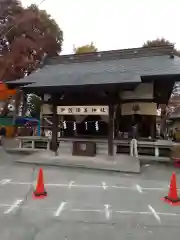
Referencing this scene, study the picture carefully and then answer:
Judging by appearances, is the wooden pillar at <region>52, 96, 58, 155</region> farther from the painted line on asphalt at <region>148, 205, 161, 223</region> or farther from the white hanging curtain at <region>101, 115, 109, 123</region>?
the painted line on asphalt at <region>148, 205, 161, 223</region>

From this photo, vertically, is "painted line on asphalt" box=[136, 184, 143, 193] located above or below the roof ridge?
below

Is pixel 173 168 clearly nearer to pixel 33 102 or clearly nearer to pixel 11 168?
pixel 11 168

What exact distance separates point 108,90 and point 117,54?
5807mm

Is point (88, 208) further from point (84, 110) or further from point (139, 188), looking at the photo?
point (84, 110)

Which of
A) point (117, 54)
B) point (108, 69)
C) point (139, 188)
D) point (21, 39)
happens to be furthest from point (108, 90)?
point (21, 39)

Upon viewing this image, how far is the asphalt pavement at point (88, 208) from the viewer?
12.9 feet

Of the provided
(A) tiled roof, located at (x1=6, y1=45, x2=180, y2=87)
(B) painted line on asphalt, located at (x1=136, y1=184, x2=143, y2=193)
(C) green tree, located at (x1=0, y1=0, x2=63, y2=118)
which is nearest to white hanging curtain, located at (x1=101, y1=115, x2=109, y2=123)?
(A) tiled roof, located at (x1=6, y1=45, x2=180, y2=87)

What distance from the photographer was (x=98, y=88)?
10.4m

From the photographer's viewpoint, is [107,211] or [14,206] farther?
[14,206]

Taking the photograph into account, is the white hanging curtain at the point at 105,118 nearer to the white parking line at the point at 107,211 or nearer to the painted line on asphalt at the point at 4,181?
the painted line on asphalt at the point at 4,181

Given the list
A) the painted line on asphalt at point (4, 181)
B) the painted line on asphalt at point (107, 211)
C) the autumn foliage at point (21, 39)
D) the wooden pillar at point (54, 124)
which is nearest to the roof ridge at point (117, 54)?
the wooden pillar at point (54, 124)

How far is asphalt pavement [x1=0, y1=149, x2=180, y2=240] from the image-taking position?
3922mm

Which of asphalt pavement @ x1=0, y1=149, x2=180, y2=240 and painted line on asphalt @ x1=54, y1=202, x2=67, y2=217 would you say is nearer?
asphalt pavement @ x1=0, y1=149, x2=180, y2=240

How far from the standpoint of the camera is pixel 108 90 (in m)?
10.5
